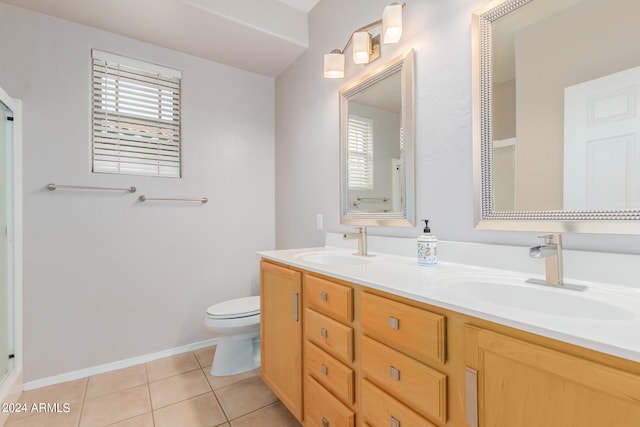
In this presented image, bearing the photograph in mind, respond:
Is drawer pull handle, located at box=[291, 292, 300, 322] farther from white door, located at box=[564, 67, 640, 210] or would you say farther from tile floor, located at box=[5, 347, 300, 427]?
white door, located at box=[564, 67, 640, 210]

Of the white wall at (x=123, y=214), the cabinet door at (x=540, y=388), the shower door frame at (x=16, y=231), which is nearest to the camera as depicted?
the cabinet door at (x=540, y=388)

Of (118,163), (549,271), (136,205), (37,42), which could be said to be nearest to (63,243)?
(136,205)

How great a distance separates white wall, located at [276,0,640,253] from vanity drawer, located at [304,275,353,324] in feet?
1.85

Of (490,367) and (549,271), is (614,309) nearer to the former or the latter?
(549,271)

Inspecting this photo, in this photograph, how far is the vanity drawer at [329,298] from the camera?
1058mm

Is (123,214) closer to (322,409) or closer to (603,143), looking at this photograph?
(322,409)

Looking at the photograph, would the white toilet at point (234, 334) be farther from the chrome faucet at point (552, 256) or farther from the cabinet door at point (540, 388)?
the chrome faucet at point (552, 256)

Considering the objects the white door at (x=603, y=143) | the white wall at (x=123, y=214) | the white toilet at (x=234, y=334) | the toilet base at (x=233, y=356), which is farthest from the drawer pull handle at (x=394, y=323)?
the white wall at (x=123, y=214)

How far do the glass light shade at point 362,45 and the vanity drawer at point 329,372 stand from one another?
1.53 metres

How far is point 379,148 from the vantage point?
5.45 ft

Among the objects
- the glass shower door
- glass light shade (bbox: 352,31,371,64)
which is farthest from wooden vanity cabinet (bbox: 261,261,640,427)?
the glass shower door

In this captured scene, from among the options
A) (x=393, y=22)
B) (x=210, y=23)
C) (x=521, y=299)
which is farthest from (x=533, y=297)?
(x=210, y=23)

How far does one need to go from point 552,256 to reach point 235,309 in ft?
5.77

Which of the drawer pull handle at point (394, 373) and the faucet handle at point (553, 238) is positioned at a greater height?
the faucet handle at point (553, 238)
